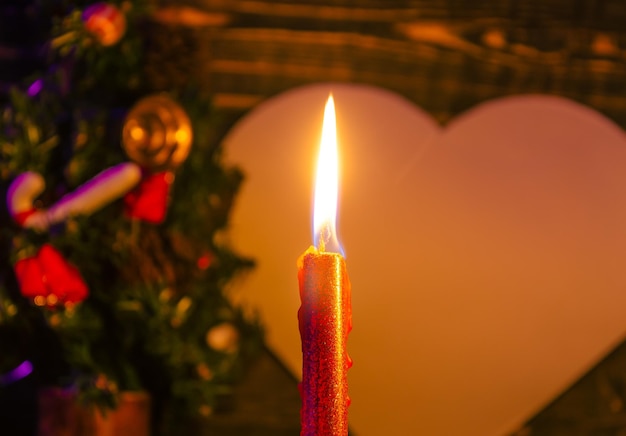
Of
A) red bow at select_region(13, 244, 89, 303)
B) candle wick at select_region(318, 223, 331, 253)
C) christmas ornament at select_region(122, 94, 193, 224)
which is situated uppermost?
christmas ornament at select_region(122, 94, 193, 224)

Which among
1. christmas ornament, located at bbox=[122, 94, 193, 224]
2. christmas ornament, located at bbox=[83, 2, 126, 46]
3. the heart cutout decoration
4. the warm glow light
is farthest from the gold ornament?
the warm glow light

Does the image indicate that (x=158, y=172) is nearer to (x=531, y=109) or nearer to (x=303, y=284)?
(x=531, y=109)

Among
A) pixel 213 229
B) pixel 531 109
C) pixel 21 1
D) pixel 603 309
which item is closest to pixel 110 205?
pixel 213 229

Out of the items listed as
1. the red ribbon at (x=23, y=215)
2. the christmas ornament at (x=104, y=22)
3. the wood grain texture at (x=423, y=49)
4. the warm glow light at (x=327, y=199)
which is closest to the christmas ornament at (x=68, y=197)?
the red ribbon at (x=23, y=215)

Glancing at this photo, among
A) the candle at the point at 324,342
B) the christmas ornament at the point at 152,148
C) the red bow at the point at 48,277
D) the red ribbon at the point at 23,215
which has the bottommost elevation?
the candle at the point at 324,342

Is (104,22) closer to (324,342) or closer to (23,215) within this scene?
(23,215)

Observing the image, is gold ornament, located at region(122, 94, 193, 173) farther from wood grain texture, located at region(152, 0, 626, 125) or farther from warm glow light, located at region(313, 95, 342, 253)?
warm glow light, located at region(313, 95, 342, 253)

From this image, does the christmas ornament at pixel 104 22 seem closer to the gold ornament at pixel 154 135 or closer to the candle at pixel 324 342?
the gold ornament at pixel 154 135

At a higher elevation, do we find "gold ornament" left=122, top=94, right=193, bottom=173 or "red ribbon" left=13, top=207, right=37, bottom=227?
"gold ornament" left=122, top=94, right=193, bottom=173
